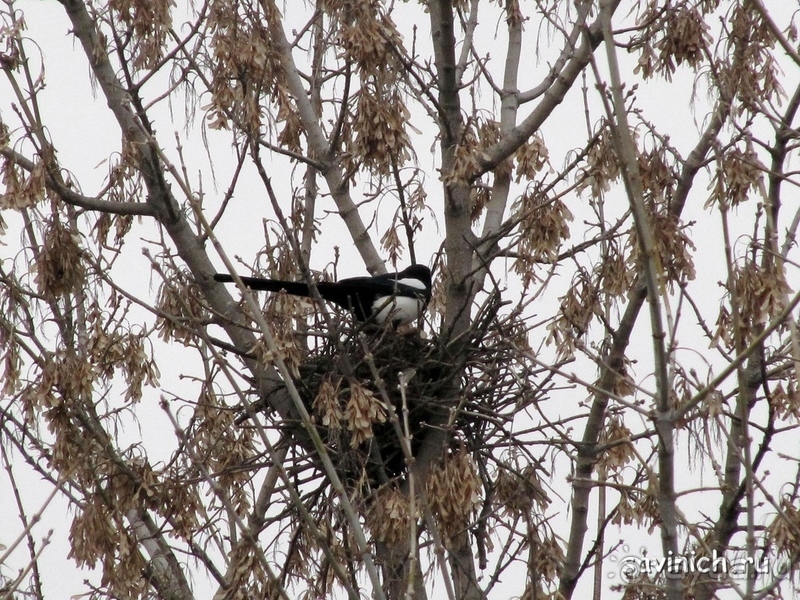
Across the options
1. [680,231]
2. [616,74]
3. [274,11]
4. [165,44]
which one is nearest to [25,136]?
[165,44]

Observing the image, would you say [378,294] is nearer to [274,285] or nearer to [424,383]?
[274,285]

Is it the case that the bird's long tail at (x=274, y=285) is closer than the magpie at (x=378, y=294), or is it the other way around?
the bird's long tail at (x=274, y=285)

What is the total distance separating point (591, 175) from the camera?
4516 mm

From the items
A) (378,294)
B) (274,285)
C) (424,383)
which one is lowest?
(424,383)

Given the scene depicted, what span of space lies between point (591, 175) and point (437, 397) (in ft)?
3.93

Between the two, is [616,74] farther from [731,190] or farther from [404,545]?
[404,545]

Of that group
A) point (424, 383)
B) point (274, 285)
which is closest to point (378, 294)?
point (274, 285)

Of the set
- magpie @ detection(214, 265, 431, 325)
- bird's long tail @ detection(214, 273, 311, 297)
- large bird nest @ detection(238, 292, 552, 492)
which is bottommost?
large bird nest @ detection(238, 292, 552, 492)

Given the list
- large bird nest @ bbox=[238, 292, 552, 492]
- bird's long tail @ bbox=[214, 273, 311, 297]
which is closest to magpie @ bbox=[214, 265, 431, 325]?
bird's long tail @ bbox=[214, 273, 311, 297]

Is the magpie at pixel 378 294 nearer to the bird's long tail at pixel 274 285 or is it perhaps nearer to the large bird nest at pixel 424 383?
the bird's long tail at pixel 274 285

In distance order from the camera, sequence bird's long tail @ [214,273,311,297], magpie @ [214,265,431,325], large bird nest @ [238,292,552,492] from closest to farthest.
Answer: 1. large bird nest @ [238,292,552,492]
2. bird's long tail @ [214,273,311,297]
3. magpie @ [214,265,431,325]

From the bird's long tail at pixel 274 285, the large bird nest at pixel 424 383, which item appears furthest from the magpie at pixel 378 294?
the large bird nest at pixel 424 383

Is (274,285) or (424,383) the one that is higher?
(274,285)

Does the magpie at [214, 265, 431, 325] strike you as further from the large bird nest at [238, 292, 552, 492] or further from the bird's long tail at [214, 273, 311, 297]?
the large bird nest at [238, 292, 552, 492]
